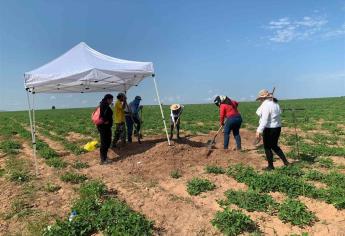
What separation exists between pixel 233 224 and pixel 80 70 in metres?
7.51

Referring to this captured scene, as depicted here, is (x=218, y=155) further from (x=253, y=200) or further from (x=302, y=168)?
(x=253, y=200)

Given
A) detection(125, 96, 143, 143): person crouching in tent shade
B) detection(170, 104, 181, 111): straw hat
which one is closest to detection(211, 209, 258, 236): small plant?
detection(170, 104, 181, 111): straw hat

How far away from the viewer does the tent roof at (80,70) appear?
1092 cm

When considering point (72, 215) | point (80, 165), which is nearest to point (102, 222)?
point (72, 215)

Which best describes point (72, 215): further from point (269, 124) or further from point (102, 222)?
point (269, 124)

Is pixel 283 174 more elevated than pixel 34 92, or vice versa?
pixel 34 92

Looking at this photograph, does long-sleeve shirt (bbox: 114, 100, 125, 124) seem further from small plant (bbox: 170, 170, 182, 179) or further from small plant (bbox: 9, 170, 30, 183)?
small plant (bbox: 170, 170, 182, 179)

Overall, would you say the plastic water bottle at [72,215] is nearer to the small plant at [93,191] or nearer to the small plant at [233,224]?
the small plant at [93,191]

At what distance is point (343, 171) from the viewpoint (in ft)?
29.1

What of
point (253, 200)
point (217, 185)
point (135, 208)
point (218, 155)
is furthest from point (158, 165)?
point (253, 200)

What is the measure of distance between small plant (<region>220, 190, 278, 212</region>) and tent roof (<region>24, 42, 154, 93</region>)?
6217mm

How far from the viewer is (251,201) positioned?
21.7 ft

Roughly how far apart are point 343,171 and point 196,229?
4.93 metres

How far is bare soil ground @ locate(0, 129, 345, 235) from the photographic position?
591 centimetres
